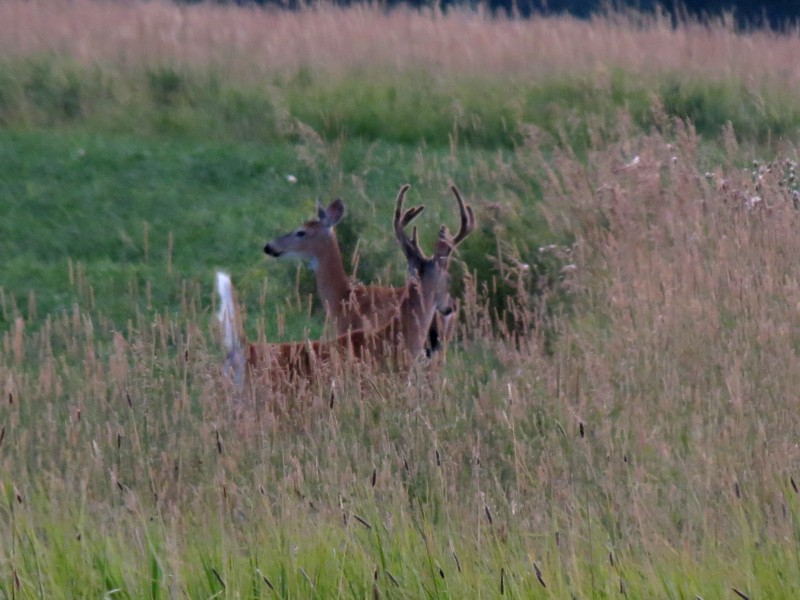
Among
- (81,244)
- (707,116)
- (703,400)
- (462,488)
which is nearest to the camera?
(462,488)

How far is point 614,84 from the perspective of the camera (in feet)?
42.0


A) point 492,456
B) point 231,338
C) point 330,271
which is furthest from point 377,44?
point 492,456

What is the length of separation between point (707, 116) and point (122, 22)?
247 inches

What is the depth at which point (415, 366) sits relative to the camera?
17.3 ft

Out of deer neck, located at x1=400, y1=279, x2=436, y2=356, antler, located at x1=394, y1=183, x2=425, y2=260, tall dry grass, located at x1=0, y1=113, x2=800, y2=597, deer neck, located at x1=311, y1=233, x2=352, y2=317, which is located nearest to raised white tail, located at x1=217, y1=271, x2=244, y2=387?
tall dry grass, located at x1=0, y1=113, x2=800, y2=597

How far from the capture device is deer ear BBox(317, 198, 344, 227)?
778 centimetres

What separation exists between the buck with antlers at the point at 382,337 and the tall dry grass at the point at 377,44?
6.78 metres

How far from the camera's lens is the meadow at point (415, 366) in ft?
11.2

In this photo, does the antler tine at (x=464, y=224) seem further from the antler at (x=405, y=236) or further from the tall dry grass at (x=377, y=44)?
the tall dry grass at (x=377, y=44)

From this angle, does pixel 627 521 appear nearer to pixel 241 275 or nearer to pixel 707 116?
pixel 241 275

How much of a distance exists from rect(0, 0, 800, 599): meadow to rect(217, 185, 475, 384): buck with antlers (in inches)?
4.8

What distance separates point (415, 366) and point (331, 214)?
271 centimetres

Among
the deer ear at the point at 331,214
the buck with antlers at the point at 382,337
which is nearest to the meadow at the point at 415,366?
the buck with antlers at the point at 382,337

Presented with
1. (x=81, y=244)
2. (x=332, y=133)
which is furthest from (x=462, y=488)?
(x=332, y=133)
